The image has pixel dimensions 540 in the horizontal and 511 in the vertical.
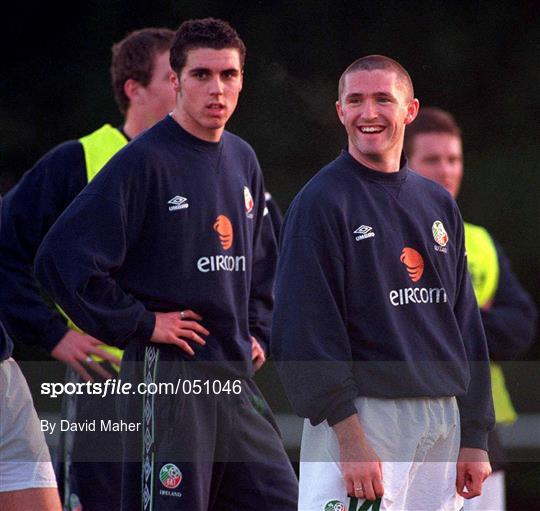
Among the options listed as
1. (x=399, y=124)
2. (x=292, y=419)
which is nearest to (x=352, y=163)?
(x=399, y=124)

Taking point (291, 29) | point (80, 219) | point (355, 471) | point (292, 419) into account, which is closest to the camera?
point (355, 471)

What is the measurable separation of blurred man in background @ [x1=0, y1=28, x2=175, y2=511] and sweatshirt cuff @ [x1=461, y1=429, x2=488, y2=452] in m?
1.21

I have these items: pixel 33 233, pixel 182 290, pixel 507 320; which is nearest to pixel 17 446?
pixel 182 290

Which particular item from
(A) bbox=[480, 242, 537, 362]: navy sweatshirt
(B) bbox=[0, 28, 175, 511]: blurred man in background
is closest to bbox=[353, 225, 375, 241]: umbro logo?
(B) bbox=[0, 28, 175, 511]: blurred man in background

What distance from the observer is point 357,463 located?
329 centimetres

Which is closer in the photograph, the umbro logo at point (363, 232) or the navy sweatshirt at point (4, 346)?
the umbro logo at point (363, 232)

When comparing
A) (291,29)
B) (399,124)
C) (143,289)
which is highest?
(291,29)

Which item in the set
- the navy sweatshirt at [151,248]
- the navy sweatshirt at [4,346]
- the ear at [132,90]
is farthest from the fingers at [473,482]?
the ear at [132,90]

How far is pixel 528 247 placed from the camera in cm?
577

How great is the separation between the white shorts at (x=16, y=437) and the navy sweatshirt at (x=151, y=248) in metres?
0.28

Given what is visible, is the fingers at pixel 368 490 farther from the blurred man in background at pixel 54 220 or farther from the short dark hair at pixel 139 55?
the short dark hair at pixel 139 55

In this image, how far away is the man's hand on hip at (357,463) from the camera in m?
3.29

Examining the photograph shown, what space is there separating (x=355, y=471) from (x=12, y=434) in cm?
92

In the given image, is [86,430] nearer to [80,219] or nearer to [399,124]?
[80,219]
